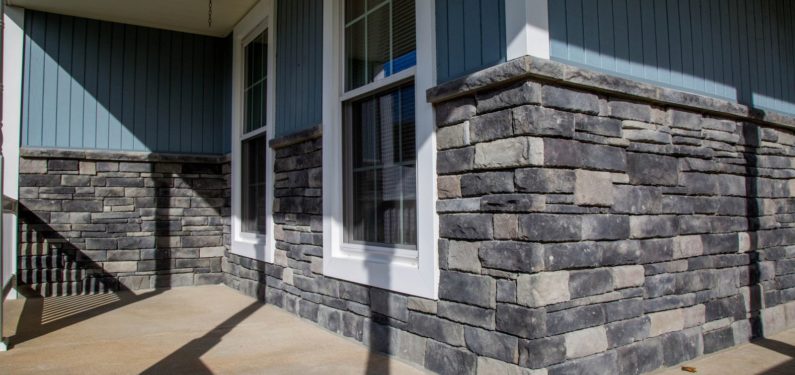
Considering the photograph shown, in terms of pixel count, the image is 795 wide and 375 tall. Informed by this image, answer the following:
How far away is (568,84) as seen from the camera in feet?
8.99

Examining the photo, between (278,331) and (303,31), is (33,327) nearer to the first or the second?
(278,331)

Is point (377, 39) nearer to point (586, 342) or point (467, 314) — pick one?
point (467, 314)

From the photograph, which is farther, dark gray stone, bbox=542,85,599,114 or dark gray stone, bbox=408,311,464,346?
dark gray stone, bbox=408,311,464,346

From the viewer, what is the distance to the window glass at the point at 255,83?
6070 millimetres

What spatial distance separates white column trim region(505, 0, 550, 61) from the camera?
2.64 m

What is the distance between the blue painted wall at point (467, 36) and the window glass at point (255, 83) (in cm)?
329

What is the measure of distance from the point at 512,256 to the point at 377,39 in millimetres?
1974

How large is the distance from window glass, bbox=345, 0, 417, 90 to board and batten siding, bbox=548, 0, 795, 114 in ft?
3.30

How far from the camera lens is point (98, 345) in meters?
3.96

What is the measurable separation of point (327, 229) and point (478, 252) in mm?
1680

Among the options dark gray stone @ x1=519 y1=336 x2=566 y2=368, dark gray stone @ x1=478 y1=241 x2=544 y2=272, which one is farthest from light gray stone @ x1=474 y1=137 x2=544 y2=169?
dark gray stone @ x1=519 y1=336 x2=566 y2=368

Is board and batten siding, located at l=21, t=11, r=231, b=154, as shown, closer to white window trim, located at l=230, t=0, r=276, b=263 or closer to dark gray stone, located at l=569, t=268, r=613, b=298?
white window trim, located at l=230, t=0, r=276, b=263

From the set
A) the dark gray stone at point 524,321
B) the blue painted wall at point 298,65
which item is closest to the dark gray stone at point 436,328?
the dark gray stone at point 524,321

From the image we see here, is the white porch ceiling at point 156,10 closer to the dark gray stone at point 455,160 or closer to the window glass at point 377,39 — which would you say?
the window glass at point 377,39
